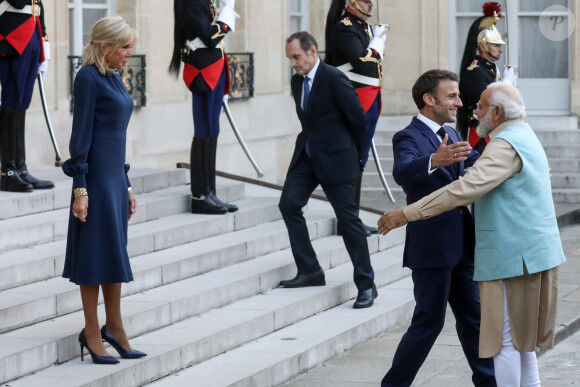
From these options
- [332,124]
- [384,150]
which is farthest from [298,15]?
[332,124]

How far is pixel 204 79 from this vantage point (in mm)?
9570

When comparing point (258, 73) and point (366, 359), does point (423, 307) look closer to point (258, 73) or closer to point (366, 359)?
point (366, 359)

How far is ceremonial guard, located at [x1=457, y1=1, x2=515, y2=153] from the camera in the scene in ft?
38.2

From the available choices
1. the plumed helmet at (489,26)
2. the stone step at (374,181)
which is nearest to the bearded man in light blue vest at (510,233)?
the plumed helmet at (489,26)

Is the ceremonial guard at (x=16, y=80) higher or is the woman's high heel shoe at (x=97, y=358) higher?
the ceremonial guard at (x=16, y=80)

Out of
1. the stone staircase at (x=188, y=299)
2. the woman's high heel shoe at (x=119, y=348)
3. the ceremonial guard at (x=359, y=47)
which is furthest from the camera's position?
the ceremonial guard at (x=359, y=47)

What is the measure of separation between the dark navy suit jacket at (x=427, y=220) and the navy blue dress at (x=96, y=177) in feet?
4.52

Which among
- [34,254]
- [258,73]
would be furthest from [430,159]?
[258,73]

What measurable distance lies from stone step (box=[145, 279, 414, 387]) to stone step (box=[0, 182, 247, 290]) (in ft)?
3.86

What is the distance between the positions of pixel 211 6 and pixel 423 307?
422cm

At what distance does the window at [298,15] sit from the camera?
53.8ft

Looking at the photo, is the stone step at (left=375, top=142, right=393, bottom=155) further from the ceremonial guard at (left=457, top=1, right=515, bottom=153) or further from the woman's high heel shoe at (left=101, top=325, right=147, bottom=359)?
the woman's high heel shoe at (left=101, top=325, right=147, bottom=359)

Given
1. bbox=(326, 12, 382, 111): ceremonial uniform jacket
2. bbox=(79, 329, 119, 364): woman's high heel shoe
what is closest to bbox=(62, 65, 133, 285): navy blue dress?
bbox=(79, 329, 119, 364): woman's high heel shoe

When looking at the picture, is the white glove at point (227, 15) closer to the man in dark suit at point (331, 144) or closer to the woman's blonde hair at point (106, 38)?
the man in dark suit at point (331, 144)
